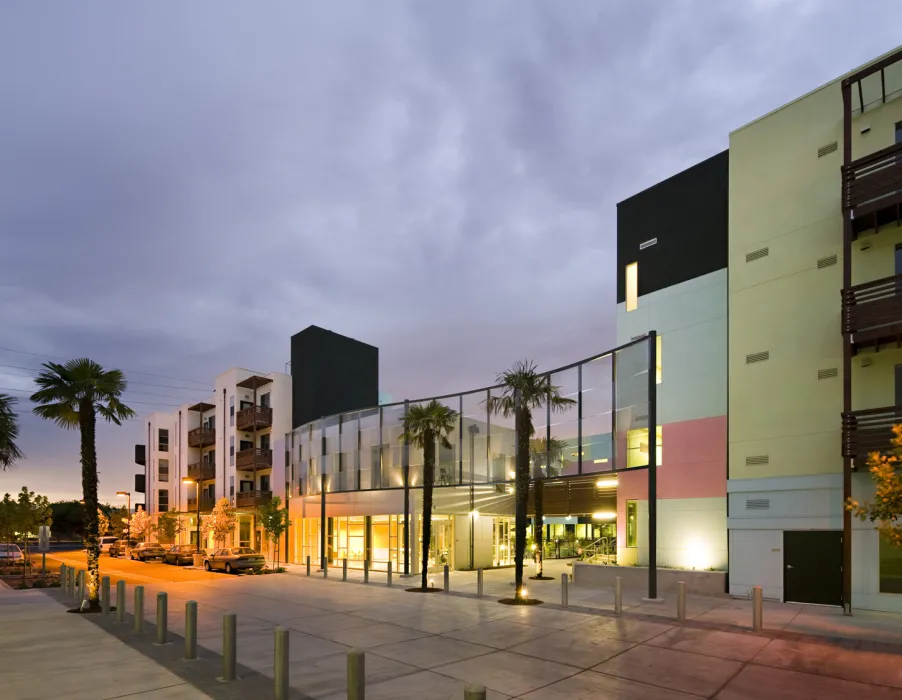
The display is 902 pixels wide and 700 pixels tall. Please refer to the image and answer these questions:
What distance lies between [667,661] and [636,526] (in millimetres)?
14431

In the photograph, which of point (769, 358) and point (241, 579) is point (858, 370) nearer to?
point (769, 358)

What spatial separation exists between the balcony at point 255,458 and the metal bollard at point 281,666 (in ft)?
134

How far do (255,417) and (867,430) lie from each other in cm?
4044

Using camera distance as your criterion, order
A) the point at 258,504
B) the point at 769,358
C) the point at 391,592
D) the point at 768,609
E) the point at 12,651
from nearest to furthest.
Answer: the point at 12,651
the point at 768,609
the point at 769,358
the point at 391,592
the point at 258,504

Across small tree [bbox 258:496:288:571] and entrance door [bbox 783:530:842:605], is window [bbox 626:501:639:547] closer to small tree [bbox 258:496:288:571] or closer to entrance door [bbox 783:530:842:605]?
entrance door [bbox 783:530:842:605]

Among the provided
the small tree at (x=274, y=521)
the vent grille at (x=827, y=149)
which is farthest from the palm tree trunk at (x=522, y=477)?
the small tree at (x=274, y=521)

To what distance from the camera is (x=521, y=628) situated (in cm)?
1544

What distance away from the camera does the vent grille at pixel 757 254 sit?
21.8 m

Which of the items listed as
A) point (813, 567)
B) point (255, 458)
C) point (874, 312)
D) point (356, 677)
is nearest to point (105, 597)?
point (356, 677)

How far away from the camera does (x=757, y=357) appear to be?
70.9 ft

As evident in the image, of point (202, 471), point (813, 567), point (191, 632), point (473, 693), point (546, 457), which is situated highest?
point (473, 693)

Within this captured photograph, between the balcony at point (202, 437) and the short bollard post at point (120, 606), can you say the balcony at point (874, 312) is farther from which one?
the balcony at point (202, 437)

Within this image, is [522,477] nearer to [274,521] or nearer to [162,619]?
[162,619]

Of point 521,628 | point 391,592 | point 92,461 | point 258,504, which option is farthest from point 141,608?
point 258,504
